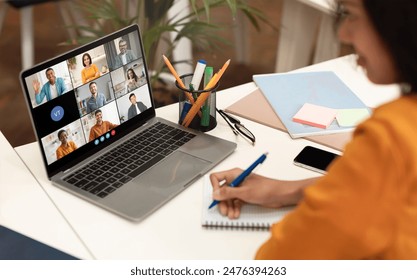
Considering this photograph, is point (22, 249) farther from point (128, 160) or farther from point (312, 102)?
point (312, 102)

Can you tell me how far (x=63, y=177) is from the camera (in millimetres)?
1106

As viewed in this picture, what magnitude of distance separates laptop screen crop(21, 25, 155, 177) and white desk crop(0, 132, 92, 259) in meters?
0.07

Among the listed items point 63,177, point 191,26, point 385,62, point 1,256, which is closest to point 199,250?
point 63,177

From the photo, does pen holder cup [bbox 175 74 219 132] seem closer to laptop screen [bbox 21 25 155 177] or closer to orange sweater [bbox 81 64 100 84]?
laptop screen [bbox 21 25 155 177]

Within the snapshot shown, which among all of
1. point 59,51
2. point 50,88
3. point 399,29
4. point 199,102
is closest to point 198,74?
point 199,102

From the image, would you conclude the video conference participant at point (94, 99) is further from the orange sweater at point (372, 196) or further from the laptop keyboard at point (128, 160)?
the orange sweater at point (372, 196)

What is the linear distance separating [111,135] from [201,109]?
23cm

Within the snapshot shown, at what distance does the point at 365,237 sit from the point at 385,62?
227 millimetres

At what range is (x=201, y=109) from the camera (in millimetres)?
1281

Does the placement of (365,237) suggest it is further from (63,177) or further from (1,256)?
(1,256)

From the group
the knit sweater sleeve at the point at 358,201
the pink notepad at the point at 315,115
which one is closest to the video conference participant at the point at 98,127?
the pink notepad at the point at 315,115

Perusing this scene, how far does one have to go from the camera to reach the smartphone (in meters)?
1.17

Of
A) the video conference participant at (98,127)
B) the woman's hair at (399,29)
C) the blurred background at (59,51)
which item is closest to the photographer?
the woman's hair at (399,29)

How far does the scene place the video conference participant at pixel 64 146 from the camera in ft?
3.60
